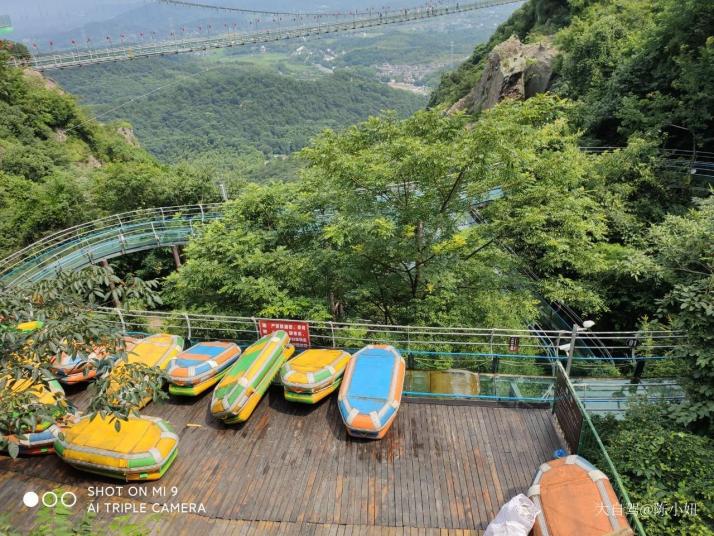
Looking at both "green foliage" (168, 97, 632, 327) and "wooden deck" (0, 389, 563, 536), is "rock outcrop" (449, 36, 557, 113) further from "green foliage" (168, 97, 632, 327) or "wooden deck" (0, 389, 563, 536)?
"wooden deck" (0, 389, 563, 536)

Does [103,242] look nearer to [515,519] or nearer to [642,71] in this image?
[515,519]

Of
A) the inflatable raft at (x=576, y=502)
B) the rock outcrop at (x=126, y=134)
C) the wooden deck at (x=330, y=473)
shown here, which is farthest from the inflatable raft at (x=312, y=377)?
the rock outcrop at (x=126, y=134)

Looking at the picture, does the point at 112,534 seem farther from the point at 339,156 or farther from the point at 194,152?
the point at 194,152

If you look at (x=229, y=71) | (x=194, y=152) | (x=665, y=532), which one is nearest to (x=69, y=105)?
(x=665, y=532)

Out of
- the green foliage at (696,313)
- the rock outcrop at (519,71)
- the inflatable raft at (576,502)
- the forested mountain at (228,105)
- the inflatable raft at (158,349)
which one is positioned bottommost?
the forested mountain at (228,105)

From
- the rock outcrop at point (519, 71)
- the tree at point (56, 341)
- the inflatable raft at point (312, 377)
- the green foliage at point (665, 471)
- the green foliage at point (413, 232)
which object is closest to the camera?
the tree at point (56, 341)

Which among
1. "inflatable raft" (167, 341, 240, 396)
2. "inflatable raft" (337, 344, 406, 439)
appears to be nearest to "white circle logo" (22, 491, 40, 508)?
"inflatable raft" (167, 341, 240, 396)

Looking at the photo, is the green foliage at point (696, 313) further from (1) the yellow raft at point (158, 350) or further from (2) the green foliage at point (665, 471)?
(1) the yellow raft at point (158, 350)
